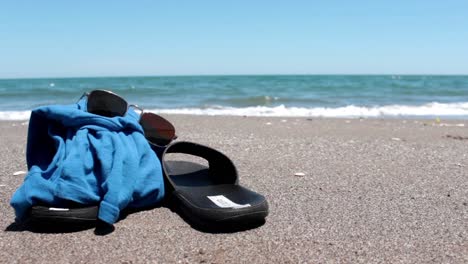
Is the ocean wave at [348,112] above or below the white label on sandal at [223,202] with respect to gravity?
below

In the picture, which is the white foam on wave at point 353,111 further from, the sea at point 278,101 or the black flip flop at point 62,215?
the black flip flop at point 62,215

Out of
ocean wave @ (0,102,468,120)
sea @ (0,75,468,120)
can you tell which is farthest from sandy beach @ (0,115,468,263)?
sea @ (0,75,468,120)

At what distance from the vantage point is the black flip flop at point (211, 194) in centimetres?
232

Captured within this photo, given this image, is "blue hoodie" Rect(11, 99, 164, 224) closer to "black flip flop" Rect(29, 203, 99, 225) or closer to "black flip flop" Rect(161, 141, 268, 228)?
"black flip flop" Rect(29, 203, 99, 225)

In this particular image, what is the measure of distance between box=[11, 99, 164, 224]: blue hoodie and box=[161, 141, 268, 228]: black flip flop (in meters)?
0.19

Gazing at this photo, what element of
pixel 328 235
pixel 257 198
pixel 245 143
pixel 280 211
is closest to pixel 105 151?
pixel 257 198

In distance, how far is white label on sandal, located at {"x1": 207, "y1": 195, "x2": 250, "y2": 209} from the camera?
2354 mm

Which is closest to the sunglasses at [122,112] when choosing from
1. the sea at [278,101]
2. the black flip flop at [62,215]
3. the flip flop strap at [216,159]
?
the flip flop strap at [216,159]

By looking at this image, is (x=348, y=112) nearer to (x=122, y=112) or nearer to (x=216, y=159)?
(x=216, y=159)

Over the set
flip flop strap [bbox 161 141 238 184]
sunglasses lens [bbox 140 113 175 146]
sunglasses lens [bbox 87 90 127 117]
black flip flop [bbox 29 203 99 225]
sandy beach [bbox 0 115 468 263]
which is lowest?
sandy beach [bbox 0 115 468 263]

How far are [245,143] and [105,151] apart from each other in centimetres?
312

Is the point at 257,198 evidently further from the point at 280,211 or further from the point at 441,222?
the point at 441,222

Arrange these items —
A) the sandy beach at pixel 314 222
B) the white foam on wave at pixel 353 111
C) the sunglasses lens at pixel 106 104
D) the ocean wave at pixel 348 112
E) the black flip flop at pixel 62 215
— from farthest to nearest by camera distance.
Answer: the white foam on wave at pixel 353 111 < the ocean wave at pixel 348 112 < the sunglasses lens at pixel 106 104 < the black flip flop at pixel 62 215 < the sandy beach at pixel 314 222

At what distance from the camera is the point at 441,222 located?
2521 mm
